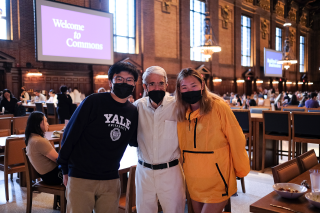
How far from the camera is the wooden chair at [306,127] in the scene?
4.38m

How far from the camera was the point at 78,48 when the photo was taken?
34.3 ft

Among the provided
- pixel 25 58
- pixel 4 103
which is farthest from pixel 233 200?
pixel 25 58

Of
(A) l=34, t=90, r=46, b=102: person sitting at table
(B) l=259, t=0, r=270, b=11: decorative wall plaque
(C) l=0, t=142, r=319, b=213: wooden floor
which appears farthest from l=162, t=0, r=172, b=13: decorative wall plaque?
(C) l=0, t=142, r=319, b=213: wooden floor

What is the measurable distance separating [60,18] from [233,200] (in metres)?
8.89

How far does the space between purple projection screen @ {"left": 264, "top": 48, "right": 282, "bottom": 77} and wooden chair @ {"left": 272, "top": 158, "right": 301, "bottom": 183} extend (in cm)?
1973

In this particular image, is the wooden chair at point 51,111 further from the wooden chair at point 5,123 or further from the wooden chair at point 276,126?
the wooden chair at point 276,126

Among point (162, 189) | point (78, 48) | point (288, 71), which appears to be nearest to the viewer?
point (162, 189)

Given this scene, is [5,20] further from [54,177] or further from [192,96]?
[192,96]

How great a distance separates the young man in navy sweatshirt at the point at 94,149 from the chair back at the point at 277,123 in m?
3.59

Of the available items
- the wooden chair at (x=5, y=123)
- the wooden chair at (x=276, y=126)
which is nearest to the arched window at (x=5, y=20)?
the wooden chair at (x=5, y=123)

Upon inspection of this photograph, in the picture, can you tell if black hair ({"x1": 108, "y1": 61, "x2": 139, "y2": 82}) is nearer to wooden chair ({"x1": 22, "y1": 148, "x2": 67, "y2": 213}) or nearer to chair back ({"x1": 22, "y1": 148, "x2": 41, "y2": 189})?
wooden chair ({"x1": 22, "y1": 148, "x2": 67, "y2": 213})

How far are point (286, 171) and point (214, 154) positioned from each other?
0.71m

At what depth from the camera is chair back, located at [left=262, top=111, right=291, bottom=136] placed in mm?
4621

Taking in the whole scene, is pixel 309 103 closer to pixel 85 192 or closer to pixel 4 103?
pixel 85 192
